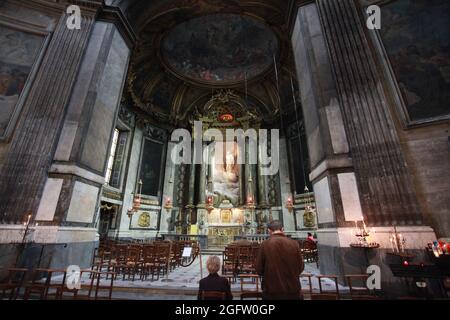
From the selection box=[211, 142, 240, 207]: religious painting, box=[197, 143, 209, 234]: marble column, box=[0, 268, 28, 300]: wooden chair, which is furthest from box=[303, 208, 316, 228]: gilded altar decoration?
box=[0, 268, 28, 300]: wooden chair

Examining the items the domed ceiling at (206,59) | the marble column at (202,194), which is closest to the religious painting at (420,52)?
the domed ceiling at (206,59)

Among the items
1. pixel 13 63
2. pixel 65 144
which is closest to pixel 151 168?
pixel 65 144

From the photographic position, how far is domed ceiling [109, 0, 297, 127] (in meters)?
12.4

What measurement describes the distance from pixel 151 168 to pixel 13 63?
9368mm

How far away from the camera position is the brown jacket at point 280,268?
90.1 inches

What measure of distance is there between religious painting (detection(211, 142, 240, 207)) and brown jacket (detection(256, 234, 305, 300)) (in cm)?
1295

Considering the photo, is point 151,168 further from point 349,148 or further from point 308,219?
point 349,148

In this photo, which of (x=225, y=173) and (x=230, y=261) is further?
(x=225, y=173)

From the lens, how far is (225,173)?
1630 cm

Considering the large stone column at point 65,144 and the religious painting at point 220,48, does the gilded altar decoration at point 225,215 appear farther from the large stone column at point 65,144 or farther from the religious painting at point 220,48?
the religious painting at point 220,48

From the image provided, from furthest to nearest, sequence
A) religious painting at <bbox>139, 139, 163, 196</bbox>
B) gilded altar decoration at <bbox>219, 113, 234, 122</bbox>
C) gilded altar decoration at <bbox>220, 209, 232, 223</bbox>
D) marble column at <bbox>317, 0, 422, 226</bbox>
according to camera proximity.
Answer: gilded altar decoration at <bbox>219, 113, 234, 122</bbox> → gilded altar decoration at <bbox>220, 209, 232, 223</bbox> → religious painting at <bbox>139, 139, 163, 196</bbox> → marble column at <bbox>317, 0, 422, 226</bbox>

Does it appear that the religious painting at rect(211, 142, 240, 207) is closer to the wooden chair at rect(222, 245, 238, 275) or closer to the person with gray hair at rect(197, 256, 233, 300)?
the wooden chair at rect(222, 245, 238, 275)

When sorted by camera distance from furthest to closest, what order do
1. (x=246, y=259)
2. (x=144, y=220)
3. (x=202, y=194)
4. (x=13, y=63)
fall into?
(x=202, y=194) < (x=144, y=220) < (x=13, y=63) < (x=246, y=259)
